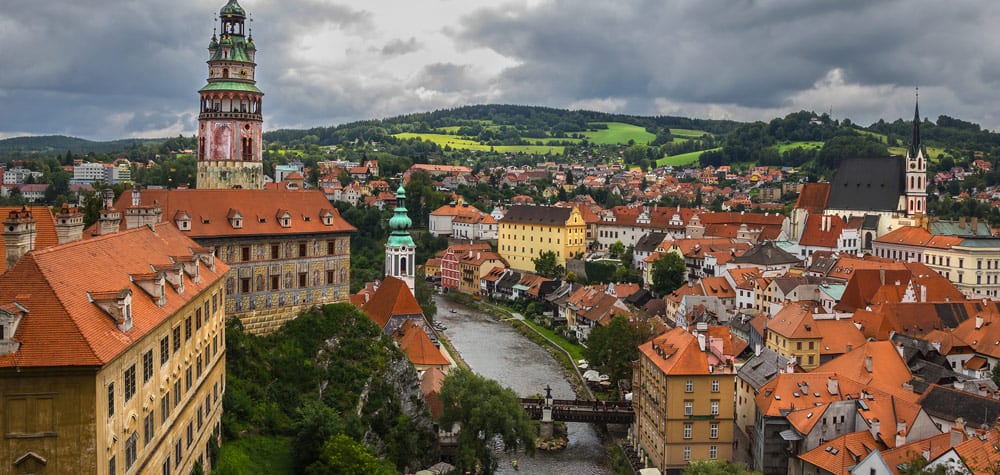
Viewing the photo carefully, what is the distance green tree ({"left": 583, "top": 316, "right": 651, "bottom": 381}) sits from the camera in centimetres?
4656

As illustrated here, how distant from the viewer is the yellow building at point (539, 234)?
3455 inches

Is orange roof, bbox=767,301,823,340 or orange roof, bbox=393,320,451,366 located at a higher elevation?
orange roof, bbox=767,301,823,340

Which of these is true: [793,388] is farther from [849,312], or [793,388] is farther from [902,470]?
[849,312]

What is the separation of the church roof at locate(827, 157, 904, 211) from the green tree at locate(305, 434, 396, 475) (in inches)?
2537

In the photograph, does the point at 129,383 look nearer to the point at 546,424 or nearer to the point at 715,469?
the point at 715,469

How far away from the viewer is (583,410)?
135ft

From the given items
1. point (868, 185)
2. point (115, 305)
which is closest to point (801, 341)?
point (115, 305)

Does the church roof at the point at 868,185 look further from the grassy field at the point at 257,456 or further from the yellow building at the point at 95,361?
the yellow building at the point at 95,361

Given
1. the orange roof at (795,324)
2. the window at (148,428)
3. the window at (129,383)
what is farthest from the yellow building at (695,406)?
the window at (129,383)

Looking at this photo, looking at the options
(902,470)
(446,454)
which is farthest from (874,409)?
(446,454)

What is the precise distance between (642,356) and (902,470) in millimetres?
14450

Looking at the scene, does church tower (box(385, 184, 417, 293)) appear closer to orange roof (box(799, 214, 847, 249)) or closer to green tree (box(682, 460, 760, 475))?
green tree (box(682, 460, 760, 475))

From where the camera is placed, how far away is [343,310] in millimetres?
37094

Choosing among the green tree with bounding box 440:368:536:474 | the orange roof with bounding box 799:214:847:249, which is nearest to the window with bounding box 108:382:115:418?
the green tree with bounding box 440:368:536:474
